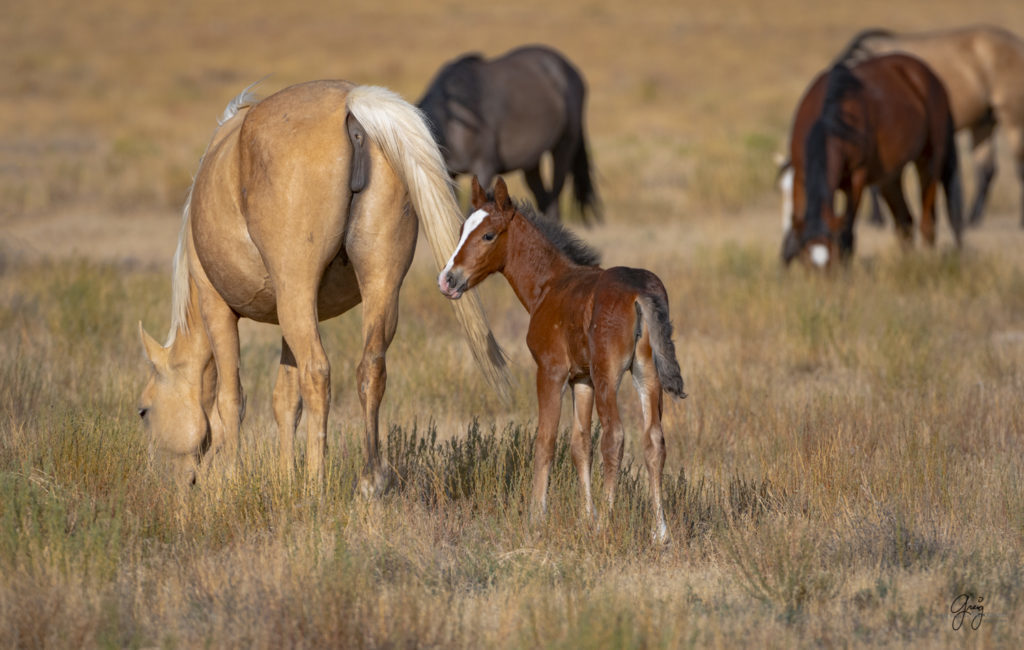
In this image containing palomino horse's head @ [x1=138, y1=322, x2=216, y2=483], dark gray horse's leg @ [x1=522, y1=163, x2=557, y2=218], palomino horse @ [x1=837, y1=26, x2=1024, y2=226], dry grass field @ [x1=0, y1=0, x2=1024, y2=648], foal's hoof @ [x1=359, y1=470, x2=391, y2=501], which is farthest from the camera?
palomino horse @ [x1=837, y1=26, x2=1024, y2=226]

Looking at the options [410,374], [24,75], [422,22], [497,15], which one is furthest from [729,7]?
[410,374]

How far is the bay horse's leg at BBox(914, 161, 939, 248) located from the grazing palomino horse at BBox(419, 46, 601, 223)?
3660mm

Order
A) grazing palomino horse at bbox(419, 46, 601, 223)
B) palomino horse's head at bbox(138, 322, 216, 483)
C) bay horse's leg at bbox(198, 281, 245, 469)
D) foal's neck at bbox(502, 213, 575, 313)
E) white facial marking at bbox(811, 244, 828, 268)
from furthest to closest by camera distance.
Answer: grazing palomino horse at bbox(419, 46, 601, 223), white facial marking at bbox(811, 244, 828, 268), palomino horse's head at bbox(138, 322, 216, 483), bay horse's leg at bbox(198, 281, 245, 469), foal's neck at bbox(502, 213, 575, 313)

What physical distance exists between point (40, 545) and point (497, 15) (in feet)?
185

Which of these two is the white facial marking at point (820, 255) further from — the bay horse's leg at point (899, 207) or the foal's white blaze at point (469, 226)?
the foal's white blaze at point (469, 226)

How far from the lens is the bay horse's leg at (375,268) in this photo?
4.54 m

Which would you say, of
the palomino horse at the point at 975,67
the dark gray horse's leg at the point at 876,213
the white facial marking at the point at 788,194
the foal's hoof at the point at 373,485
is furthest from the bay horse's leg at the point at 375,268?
the dark gray horse's leg at the point at 876,213

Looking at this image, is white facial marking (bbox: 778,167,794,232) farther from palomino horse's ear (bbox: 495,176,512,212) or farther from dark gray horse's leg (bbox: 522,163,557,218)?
palomino horse's ear (bbox: 495,176,512,212)

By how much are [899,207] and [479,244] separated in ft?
26.4

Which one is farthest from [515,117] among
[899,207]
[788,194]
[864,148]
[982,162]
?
[982,162]

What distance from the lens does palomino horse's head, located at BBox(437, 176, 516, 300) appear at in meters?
4.29

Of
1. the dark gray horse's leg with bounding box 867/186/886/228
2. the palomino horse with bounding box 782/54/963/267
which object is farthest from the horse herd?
the dark gray horse's leg with bounding box 867/186/886/228

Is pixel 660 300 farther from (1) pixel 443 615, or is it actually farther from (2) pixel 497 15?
(2) pixel 497 15

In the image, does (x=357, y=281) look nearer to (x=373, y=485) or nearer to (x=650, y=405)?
(x=373, y=485)
